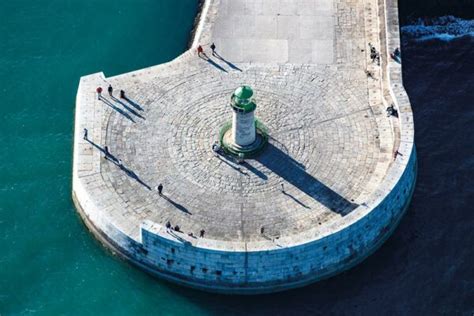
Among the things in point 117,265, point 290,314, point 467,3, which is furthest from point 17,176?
point 467,3

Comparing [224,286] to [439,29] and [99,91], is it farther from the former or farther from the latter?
[439,29]

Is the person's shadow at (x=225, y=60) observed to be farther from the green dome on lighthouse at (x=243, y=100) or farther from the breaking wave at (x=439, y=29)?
the breaking wave at (x=439, y=29)

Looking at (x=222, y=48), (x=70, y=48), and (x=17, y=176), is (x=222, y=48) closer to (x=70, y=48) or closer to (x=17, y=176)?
(x=70, y=48)

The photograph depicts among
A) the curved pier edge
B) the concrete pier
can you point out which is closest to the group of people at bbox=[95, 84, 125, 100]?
the concrete pier

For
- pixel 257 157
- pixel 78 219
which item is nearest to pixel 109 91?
pixel 78 219

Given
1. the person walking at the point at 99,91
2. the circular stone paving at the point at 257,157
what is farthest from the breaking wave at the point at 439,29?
the person walking at the point at 99,91

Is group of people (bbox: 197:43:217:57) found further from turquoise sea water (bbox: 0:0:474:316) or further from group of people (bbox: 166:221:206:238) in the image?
group of people (bbox: 166:221:206:238)

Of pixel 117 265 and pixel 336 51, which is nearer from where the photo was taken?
pixel 117 265

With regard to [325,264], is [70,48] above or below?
above
